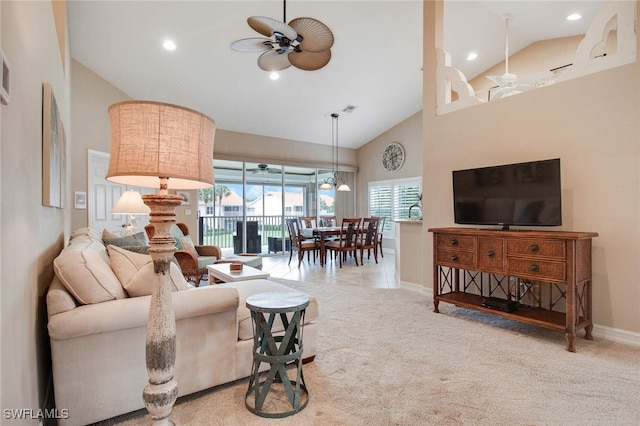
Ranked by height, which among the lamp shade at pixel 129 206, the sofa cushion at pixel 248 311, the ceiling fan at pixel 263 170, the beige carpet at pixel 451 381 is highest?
the ceiling fan at pixel 263 170

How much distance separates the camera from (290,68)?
5.22 m

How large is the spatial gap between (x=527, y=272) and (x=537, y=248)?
22 centimetres

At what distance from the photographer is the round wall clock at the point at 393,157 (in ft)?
25.7

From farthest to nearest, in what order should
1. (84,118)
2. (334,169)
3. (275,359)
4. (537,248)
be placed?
(334,169) < (84,118) < (537,248) < (275,359)

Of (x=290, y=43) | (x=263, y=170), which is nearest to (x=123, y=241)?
(x=290, y=43)

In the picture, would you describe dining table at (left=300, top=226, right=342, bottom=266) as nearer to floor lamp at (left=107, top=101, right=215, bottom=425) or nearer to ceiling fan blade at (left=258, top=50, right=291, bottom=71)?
ceiling fan blade at (left=258, top=50, right=291, bottom=71)

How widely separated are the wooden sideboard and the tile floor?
141cm

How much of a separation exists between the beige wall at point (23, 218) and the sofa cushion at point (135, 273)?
332 millimetres

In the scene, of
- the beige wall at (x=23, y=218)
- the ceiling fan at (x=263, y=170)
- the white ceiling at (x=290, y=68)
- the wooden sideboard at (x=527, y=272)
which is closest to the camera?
the beige wall at (x=23, y=218)

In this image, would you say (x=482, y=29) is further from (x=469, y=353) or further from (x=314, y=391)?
(x=314, y=391)

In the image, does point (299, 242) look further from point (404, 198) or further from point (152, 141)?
point (152, 141)

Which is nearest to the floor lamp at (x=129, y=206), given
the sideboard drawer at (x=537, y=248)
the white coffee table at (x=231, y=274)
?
the white coffee table at (x=231, y=274)

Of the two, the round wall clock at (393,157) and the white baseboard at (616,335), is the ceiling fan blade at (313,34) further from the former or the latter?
the round wall clock at (393,157)

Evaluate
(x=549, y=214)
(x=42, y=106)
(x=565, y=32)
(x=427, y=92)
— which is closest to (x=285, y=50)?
(x=427, y=92)
